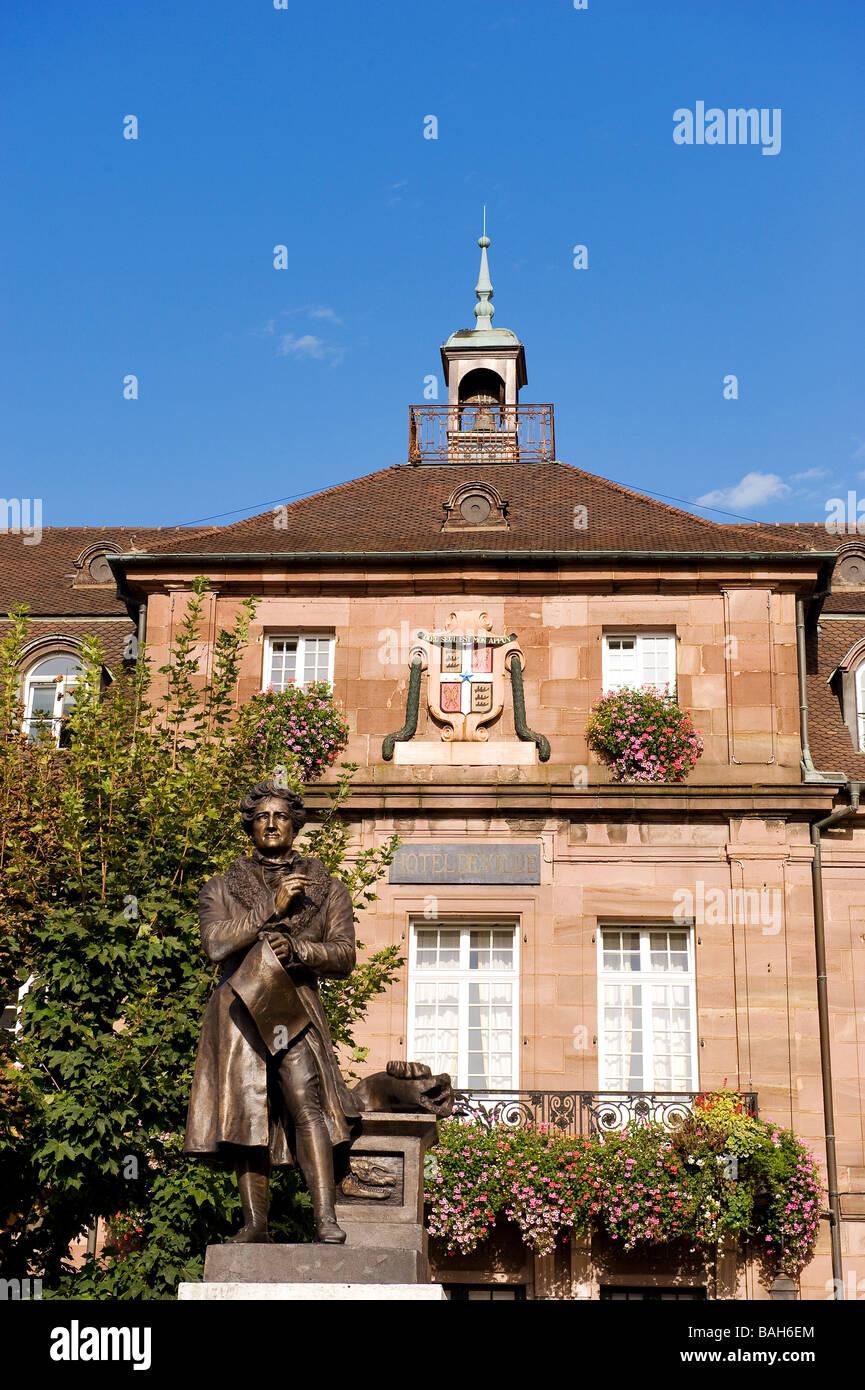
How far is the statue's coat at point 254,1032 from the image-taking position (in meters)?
7.74

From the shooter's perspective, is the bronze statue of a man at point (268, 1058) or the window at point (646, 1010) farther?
the window at point (646, 1010)

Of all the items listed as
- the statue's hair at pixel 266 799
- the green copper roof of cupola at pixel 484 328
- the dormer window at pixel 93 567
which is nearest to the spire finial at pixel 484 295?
the green copper roof of cupola at pixel 484 328

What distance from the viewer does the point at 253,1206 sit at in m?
7.75

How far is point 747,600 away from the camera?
20.6 meters

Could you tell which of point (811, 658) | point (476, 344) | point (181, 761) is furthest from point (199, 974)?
point (476, 344)

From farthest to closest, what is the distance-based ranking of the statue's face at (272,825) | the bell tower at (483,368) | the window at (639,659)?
the bell tower at (483,368) < the window at (639,659) < the statue's face at (272,825)

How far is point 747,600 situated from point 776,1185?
6717 mm

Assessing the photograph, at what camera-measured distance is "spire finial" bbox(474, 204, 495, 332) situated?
32188 mm

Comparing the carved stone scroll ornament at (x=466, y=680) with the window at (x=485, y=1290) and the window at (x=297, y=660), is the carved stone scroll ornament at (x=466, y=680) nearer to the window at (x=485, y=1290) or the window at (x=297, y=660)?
the window at (x=297, y=660)

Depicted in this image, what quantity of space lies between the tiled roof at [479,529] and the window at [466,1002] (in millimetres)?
4523

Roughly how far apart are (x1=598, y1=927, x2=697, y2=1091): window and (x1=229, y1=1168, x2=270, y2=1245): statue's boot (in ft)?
37.2

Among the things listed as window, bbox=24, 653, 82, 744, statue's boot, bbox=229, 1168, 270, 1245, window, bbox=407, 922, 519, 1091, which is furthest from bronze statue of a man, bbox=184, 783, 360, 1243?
window, bbox=24, 653, 82, 744
